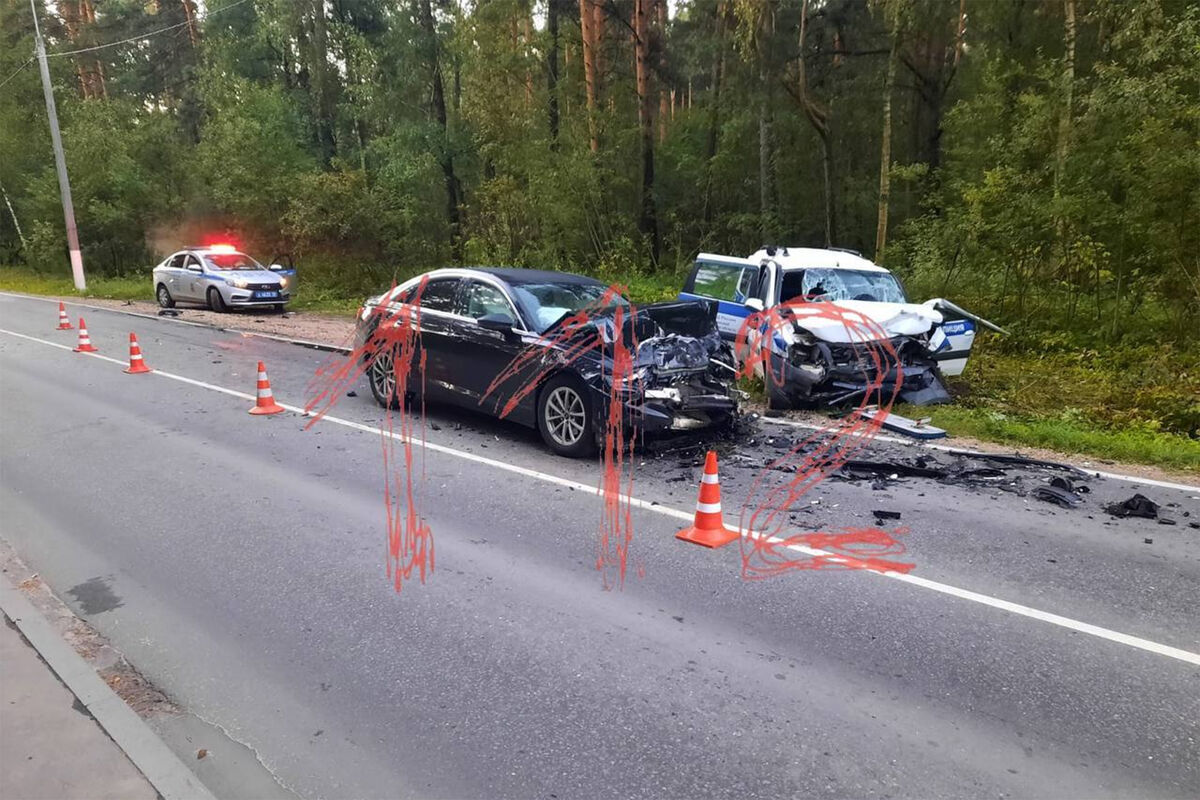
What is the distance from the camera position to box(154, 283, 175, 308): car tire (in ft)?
71.5

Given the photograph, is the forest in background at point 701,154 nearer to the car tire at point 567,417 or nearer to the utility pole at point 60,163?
the utility pole at point 60,163

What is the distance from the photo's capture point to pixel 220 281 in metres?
20.3

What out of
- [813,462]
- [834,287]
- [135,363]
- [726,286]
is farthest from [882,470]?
[135,363]

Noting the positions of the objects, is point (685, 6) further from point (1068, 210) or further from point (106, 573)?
point (106, 573)

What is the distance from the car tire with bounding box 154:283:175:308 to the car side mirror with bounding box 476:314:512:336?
17878 mm

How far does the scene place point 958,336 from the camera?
10.0 meters

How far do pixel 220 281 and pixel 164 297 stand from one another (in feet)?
9.62

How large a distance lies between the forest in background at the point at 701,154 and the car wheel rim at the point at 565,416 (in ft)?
18.3

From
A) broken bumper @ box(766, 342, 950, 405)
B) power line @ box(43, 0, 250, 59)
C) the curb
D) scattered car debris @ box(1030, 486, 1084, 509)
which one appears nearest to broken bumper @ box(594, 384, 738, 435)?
broken bumper @ box(766, 342, 950, 405)

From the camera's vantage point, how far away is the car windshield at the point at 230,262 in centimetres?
2089

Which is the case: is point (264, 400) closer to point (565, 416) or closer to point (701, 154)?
point (565, 416)

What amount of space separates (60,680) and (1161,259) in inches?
559

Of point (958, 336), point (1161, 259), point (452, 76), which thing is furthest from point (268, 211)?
point (1161, 259)

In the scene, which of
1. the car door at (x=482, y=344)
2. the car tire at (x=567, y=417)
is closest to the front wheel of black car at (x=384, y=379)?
the car door at (x=482, y=344)
